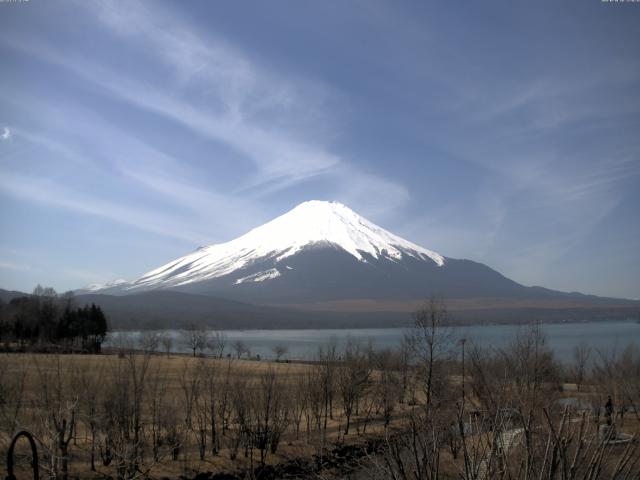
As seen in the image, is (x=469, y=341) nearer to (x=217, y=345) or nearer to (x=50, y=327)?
(x=50, y=327)

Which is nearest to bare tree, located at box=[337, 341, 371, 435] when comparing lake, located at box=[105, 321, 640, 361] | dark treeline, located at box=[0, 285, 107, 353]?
lake, located at box=[105, 321, 640, 361]

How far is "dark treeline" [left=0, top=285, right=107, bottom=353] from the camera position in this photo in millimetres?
70350

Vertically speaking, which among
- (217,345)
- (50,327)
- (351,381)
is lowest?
(217,345)

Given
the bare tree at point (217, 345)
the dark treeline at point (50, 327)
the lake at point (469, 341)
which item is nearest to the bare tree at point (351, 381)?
the lake at point (469, 341)

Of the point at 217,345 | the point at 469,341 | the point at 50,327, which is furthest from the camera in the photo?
the point at 217,345

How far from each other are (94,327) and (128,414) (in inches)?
2536

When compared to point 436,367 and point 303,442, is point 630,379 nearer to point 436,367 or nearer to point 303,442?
point 436,367

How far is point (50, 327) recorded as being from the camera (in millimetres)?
75125

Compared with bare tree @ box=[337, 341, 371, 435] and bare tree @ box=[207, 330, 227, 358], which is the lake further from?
bare tree @ box=[337, 341, 371, 435]

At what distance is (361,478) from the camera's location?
70.7ft

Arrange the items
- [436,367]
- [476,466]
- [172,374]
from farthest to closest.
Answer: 1. [172,374]
2. [436,367]
3. [476,466]

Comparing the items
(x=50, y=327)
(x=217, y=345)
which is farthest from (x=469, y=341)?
(x=217, y=345)

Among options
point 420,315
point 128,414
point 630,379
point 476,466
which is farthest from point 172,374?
point 476,466

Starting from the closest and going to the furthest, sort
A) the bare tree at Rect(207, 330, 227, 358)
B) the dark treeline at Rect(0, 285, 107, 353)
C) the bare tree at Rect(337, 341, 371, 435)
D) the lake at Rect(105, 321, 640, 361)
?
the bare tree at Rect(337, 341, 371, 435) < the dark treeline at Rect(0, 285, 107, 353) < the lake at Rect(105, 321, 640, 361) < the bare tree at Rect(207, 330, 227, 358)
